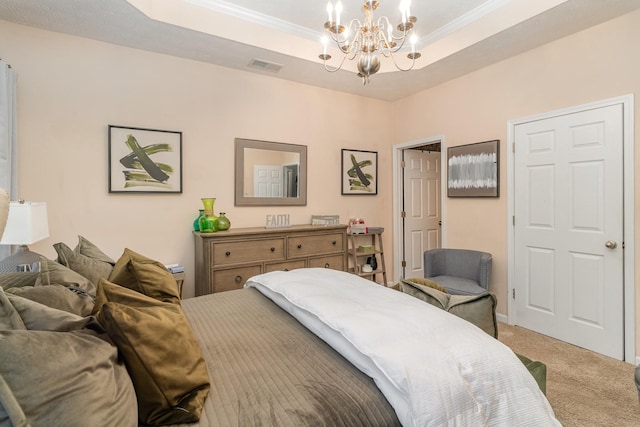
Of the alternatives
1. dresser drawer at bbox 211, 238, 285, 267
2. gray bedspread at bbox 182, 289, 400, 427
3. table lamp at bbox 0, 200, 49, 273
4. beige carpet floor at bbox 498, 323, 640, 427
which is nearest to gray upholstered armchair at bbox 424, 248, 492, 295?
beige carpet floor at bbox 498, 323, 640, 427

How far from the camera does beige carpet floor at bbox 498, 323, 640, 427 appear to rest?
1946 millimetres

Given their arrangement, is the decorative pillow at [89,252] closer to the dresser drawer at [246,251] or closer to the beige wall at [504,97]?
the dresser drawer at [246,251]

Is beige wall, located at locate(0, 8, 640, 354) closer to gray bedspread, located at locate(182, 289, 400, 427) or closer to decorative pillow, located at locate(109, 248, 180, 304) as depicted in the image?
decorative pillow, located at locate(109, 248, 180, 304)

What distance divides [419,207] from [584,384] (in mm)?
2872

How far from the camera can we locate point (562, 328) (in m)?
2.98

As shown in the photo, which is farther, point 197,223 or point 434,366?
point 197,223

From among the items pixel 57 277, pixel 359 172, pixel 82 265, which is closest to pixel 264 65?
pixel 359 172

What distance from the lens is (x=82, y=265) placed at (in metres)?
1.67

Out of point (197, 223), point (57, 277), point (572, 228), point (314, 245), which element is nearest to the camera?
point (57, 277)

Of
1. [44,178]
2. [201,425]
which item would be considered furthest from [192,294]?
[201,425]

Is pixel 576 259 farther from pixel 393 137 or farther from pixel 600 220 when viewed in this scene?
pixel 393 137

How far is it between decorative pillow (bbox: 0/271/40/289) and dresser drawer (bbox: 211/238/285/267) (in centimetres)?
163

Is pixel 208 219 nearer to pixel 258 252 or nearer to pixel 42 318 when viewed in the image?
pixel 258 252

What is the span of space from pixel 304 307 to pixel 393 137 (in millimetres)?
3672
